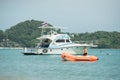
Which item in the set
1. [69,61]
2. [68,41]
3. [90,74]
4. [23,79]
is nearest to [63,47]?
[68,41]

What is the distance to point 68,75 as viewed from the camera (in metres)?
54.8

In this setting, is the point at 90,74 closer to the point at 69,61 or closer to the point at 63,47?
the point at 69,61

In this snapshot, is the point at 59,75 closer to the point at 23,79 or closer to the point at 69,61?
the point at 23,79

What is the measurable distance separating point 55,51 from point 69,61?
19.6m

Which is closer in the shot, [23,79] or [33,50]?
[23,79]

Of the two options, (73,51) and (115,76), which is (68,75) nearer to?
(115,76)

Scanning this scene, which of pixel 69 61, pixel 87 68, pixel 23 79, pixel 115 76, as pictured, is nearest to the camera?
pixel 23 79

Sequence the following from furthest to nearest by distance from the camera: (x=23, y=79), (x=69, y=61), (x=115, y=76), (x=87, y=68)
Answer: (x=69, y=61) < (x=87, y=68) < (x=115, y=76) < (x=23, y=79)

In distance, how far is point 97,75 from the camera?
2165 inches

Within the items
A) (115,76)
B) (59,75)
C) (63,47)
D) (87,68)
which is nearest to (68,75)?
(59,75)

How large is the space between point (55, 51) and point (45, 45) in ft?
9.02

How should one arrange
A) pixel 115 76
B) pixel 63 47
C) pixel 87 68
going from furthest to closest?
pixel 63 47, pixel 87 68, pixel 115 76

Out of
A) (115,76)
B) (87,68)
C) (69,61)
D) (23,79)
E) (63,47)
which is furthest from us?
(63,47)

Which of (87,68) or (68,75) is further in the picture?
(87,68)
